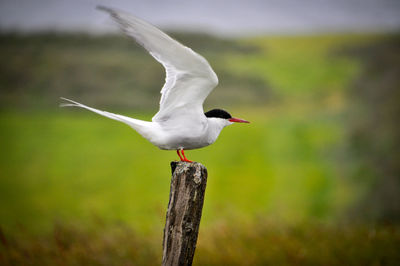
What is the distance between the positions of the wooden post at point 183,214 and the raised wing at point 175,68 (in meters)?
0.55

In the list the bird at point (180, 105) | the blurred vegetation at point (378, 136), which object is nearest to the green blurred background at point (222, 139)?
the blurred vegetation at point (378, 136)

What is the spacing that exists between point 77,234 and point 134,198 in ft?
18.6

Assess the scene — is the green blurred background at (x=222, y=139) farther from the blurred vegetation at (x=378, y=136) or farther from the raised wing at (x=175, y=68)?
the raised wing at (x=175, y=68)

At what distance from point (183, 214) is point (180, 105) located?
821 millimetres

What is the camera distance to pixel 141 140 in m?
14.3

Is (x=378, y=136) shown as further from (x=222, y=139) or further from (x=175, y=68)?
(x=175, y=68)

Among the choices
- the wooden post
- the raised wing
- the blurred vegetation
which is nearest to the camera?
the raised wing

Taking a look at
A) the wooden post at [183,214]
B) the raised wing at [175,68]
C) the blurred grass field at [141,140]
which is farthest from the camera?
the blurred grass field at [141,140]

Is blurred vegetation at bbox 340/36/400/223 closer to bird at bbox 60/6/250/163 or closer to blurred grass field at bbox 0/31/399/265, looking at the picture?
blurred grass field at bbox 0/31/399/265

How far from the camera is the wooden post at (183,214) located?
7.14 feet

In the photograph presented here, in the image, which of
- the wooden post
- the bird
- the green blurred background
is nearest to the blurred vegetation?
the green blurred background

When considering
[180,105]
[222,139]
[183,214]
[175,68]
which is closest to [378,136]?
[222,139]

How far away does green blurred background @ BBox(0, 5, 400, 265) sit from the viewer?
8727 mm

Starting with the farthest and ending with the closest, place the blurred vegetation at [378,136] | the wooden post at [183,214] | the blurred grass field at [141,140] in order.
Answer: the blurred grass field at [141,140]
the blurred vegetation at [378,136]
the wooden post at [183,214]
